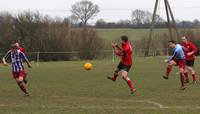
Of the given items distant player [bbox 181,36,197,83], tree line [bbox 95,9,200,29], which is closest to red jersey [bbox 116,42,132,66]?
distant player [bbox 181,36,197,83]

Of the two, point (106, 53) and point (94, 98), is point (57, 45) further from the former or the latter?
point (94, 98)

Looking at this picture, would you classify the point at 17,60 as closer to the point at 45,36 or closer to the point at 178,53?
the point at 178,53

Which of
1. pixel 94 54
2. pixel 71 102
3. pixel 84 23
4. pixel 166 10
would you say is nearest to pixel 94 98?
pixel 71 102

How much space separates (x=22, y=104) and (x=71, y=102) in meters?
1.45

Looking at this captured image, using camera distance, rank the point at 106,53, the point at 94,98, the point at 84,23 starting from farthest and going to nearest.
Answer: the point at 84,23, the point at 106,53, the point at 94,98

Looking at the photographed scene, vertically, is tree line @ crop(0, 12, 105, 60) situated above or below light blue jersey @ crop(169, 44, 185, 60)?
below

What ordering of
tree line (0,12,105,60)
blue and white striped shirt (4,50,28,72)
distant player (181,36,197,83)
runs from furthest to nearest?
tree line (0,12,105,60)
distant player (181,36,197,83)
blue and white striped shirt (4,50,28,72)

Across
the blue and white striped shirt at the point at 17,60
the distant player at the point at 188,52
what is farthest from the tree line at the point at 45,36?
the blue and white striped shirt at the point at 17,60

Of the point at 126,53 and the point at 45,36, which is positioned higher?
the point at 126,53

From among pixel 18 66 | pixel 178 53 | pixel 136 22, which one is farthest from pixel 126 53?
pixel 136 22

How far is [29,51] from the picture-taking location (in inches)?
2689

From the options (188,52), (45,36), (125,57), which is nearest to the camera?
(125,57)

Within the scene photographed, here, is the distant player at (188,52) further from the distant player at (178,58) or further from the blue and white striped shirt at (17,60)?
the blue and white striped shirt at (17,60)

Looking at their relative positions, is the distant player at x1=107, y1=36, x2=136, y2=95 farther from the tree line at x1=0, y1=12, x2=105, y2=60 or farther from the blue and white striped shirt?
the tree line at x1=0, y1=12, x2=105, y2=60
